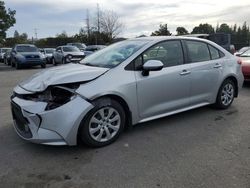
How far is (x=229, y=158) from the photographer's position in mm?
3686

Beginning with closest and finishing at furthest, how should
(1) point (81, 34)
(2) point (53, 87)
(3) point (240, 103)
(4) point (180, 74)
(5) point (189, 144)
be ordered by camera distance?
(2) point (53, 87) < (5) point (189, 144) < (4) point (180, 74) < (3) point (240, 103) < (1) point (81, 34)

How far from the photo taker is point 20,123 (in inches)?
162

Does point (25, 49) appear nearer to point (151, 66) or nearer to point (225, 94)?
point (225, 94)

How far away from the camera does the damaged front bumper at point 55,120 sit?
369 cm

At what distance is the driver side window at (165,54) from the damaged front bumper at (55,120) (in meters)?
1.21

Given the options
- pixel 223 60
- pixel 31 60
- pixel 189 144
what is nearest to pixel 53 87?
pixel 189 144

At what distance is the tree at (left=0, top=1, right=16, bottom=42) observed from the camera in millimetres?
31688

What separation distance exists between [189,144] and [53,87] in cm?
205

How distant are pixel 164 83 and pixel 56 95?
5.74ft

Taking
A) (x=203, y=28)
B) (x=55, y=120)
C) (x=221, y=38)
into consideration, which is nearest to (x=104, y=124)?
(x=55, y=120)

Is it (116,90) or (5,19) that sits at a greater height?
(5,19)

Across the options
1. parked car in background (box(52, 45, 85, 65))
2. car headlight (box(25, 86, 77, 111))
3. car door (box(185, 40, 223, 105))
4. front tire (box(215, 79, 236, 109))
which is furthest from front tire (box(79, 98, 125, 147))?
parked car in background (box(52, 45, 85, 65))

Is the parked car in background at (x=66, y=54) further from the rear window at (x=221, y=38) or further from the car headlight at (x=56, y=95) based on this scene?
the car headlight at (x=56, y=95)

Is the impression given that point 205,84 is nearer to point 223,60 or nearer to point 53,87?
point 223,60
